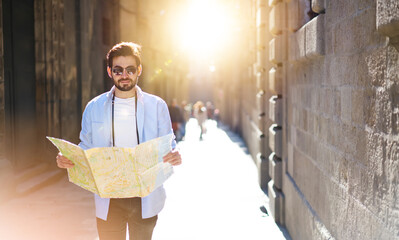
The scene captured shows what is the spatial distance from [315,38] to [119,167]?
2015 millimetres

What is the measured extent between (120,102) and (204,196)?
5236mm

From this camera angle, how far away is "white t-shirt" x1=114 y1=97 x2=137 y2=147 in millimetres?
3539

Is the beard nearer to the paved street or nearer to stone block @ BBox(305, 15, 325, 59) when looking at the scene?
stone block @ BBox(305, 15, 325, 59)

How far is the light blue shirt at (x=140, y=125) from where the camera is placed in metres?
3.52

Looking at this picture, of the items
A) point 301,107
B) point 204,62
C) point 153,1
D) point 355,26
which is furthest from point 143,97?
point 204,62

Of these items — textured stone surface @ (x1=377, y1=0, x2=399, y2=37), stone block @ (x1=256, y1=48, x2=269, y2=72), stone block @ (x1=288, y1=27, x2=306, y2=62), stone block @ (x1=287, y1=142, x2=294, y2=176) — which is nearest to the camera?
textured stone surface @ (x1=377, y1=0, x2=399, y2=37)

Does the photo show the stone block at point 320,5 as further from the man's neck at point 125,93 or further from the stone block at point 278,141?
the stone block at point 278,141

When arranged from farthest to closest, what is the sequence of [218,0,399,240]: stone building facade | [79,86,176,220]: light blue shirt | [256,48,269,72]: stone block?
1. [256,48,269,72]: stone block
2. [79,86,176,220]: light blue shirt
3. [218,0,399,240]: stone building facade

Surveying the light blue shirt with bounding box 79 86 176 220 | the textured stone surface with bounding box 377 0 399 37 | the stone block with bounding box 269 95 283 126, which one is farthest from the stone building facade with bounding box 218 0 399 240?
the light blue shirt with bounding box 79 86 176 220

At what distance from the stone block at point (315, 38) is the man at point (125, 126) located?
1426mm

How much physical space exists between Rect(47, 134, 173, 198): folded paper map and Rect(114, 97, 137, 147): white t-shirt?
0.96ft

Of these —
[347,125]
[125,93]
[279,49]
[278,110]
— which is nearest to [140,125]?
[125,93]

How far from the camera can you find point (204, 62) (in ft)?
268

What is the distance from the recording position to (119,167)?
10.5ft
